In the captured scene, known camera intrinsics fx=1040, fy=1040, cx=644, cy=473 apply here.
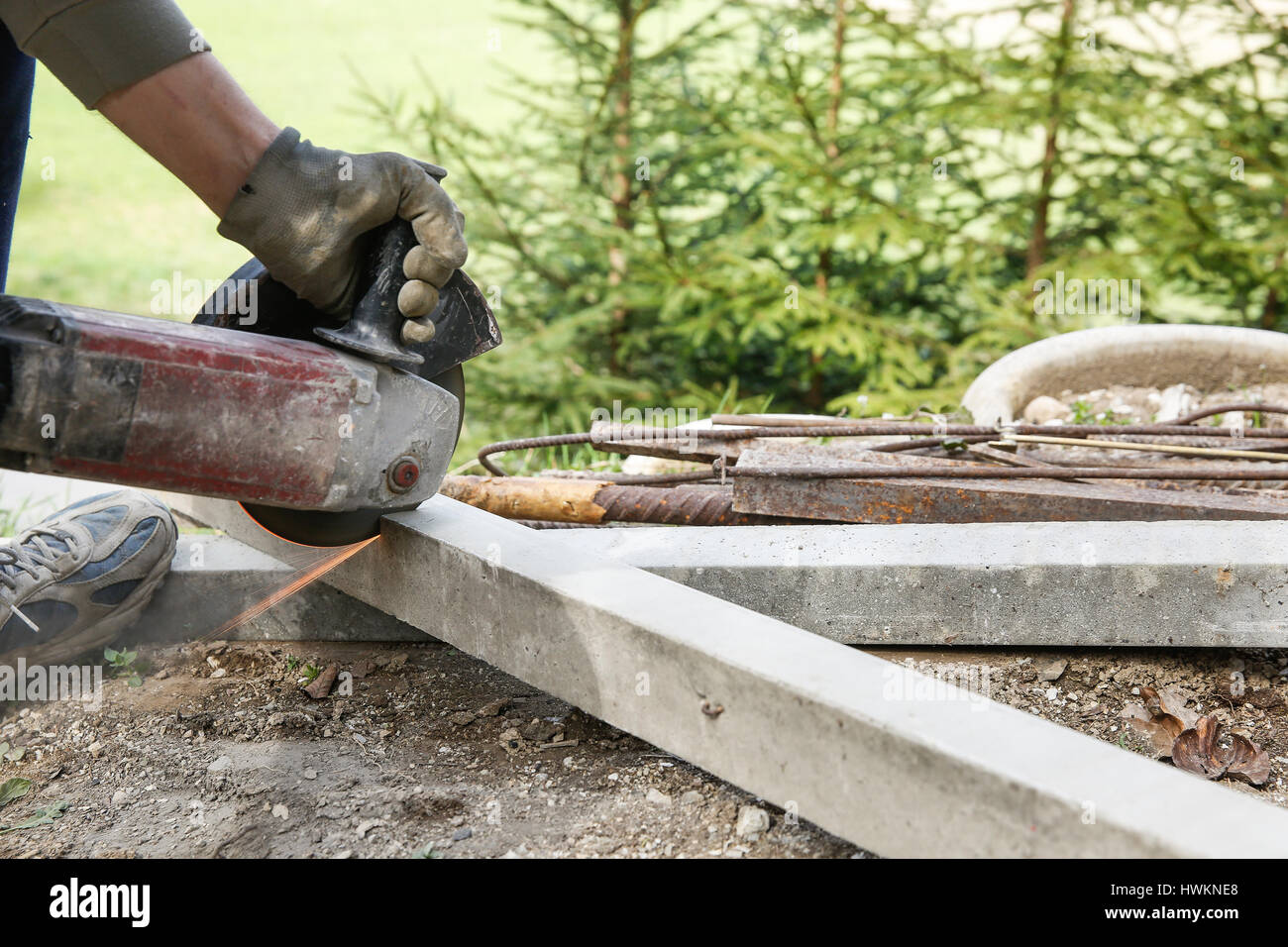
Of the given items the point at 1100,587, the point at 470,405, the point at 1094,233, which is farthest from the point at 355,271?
the point at 1094,233

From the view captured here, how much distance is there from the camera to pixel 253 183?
5.94ft

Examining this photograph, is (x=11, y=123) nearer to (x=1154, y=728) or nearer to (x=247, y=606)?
(x=247, y=606)

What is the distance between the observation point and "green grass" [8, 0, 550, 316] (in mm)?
11648

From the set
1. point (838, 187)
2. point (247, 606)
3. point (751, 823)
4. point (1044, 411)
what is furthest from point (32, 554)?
point (838, 187)


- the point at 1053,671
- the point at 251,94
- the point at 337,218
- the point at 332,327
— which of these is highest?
the point at 251,94

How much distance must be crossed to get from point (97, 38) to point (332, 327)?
2.21 ft

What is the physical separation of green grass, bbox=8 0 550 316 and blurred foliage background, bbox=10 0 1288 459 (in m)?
4.23

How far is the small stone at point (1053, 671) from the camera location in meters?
2.14

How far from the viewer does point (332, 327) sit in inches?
84.4

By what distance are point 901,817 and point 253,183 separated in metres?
1.47

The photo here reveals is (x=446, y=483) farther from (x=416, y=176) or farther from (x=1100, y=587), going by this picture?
(x=1100, y=587)

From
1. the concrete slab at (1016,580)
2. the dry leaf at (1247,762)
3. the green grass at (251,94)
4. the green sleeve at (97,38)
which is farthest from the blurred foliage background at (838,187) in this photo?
the green grass at (251,94)

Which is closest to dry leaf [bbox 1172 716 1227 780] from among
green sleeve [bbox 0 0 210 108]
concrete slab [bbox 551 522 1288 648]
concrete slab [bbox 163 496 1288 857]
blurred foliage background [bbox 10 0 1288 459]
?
concrete slab [bbox 551 522 1288 648]

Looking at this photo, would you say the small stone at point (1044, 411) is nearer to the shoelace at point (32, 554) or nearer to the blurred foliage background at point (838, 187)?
the blurred foliage background at point (838, 187)
